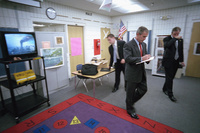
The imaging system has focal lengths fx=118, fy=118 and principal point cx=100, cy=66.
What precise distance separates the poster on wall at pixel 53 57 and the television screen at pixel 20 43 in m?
0.59

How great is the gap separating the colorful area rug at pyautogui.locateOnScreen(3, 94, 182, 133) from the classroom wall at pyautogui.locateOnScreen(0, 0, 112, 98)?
5.25 feet

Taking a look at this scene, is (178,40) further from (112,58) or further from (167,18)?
(167,18)

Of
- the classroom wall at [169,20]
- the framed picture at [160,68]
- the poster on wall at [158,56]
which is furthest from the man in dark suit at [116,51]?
the classroom wall at [169,20]

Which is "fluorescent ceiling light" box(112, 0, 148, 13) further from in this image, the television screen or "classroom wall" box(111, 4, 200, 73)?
the television screen

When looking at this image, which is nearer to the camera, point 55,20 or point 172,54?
point 172,54

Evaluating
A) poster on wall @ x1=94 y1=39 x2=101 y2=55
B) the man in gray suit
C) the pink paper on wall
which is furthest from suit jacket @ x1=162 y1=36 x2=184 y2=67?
poster on wall @ x1=94 y1=39 x2=101 y2=55

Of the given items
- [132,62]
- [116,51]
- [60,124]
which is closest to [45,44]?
[116,51]

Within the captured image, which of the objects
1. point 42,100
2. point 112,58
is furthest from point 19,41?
point 112,58

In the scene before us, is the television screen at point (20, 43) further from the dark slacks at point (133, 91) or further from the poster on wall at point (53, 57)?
the dark slacks at point (133, 91)

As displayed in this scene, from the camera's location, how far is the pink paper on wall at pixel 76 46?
519cm

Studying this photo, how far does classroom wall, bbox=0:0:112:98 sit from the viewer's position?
125 inches

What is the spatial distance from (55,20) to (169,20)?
16.4 ft

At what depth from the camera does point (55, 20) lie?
430 cm

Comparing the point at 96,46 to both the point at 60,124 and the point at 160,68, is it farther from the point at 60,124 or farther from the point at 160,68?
the point at 60,124
